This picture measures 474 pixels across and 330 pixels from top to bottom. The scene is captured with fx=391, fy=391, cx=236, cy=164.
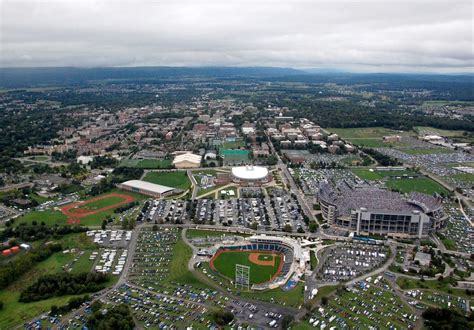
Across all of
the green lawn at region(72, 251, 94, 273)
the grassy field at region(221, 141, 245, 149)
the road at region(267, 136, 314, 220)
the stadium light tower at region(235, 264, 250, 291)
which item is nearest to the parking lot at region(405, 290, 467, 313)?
the stadium light tower at region(235, 264, 250, 291)

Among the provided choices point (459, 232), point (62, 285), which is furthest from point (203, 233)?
point (459, 232)

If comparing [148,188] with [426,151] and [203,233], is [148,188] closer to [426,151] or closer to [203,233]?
[203,233]

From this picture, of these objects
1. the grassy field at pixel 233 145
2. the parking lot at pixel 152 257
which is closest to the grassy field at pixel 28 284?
the parking lot at pixel 152 257

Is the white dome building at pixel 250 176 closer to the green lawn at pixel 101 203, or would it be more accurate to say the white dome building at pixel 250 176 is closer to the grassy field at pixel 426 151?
the green lawn at pixel 101 203

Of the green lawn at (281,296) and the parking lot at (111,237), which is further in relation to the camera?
the parking lot at (111,237)

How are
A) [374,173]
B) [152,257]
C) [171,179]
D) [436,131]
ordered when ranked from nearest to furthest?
[152,257]
[171,179]
[374,173]
[436,131]

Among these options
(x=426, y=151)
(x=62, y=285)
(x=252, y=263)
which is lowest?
(x=252, y=263)

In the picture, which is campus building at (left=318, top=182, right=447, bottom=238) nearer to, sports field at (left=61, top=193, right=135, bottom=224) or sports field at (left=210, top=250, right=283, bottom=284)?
sports field at (left=210, top=250, right=283, bottom=284)
